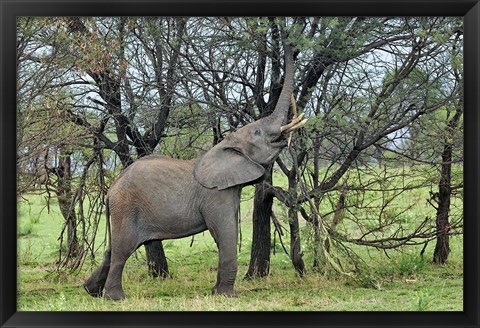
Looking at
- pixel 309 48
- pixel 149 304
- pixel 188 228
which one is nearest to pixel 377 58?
pixel 309 48

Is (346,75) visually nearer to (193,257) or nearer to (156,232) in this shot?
(156,232)

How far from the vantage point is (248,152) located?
1075cm

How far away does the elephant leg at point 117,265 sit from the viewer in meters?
10.6

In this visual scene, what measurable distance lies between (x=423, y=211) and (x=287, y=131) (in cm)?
944

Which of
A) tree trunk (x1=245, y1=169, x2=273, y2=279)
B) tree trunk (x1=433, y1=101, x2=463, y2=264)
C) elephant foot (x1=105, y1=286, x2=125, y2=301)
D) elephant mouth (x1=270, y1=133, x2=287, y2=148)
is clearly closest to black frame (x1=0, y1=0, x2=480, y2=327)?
elephant foot (x1=105, y1=286, x2=125, y2=301)

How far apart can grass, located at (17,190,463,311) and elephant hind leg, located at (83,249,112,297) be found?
0.11 m

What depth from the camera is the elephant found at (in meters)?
10.6

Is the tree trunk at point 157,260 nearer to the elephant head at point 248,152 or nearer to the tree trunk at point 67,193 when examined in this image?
the tree trunk at point 67,193

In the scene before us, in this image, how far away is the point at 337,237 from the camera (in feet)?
38.2

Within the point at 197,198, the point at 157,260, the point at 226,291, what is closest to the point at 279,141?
the point at 197,198

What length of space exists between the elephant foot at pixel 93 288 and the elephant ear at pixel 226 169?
76.9 inches
